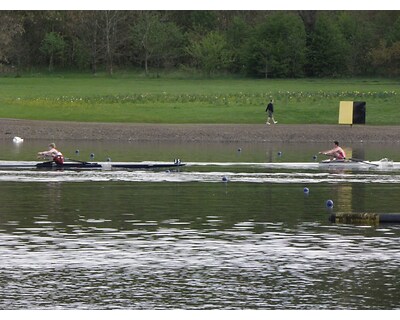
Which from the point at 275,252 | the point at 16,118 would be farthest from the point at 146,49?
the point at 275,252

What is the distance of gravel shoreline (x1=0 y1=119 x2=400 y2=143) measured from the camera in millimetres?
74875

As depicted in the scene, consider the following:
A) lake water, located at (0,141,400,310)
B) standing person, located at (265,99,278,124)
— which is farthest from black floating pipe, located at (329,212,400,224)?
standing person, located at (265,99,278,124)

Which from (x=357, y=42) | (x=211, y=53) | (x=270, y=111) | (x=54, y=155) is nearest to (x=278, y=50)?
(x=211, y=53)

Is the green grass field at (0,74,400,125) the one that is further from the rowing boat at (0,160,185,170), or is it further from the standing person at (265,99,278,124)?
the rowing boat at (0,160,185,170)

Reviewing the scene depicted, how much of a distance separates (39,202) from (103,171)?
11694 millimetres

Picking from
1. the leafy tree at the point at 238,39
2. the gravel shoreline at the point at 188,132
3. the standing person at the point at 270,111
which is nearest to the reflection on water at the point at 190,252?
the gravel shoreline at the point at 188,132

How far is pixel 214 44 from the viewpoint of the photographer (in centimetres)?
14012

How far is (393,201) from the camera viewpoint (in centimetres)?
4006

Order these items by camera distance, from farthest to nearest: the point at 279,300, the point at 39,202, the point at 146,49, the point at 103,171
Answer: the point at 146,49 → the point at 103,171 → the point at 39,202 → the point at 279,300

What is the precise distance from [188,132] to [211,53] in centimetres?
6458

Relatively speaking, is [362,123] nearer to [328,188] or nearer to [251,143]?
[251,143]

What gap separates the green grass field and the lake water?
32.6 meters

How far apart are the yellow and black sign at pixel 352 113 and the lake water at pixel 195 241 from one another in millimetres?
28095

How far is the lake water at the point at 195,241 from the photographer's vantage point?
75.4ft
